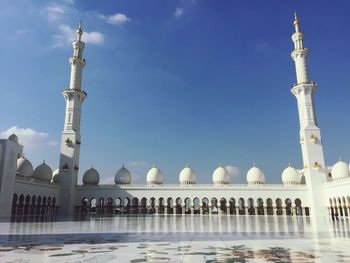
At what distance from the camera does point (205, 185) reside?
34.3 meters

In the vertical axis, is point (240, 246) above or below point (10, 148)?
below

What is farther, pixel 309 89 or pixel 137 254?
pixel 309 89

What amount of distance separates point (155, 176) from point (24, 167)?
14190mm

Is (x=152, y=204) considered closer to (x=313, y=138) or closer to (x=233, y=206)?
(x=233, y=206)

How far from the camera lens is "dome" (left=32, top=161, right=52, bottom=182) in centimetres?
3288

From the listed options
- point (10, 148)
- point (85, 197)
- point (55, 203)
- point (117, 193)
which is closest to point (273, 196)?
point (117, 193)

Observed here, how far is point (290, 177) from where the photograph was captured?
35219mm

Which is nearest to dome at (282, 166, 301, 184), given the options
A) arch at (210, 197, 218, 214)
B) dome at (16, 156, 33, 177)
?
arch at (210, 197, 218, 214)

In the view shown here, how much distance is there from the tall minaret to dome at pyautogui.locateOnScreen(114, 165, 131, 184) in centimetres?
501

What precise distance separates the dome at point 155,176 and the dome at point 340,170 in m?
19.1

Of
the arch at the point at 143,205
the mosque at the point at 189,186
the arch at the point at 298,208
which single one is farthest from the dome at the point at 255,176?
the arch at the point at 143,205

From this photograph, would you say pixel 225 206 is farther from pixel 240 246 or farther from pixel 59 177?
pixel 240 246

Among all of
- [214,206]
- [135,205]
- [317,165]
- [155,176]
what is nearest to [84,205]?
[135,205]

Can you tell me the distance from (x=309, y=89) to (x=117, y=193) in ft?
78.3
